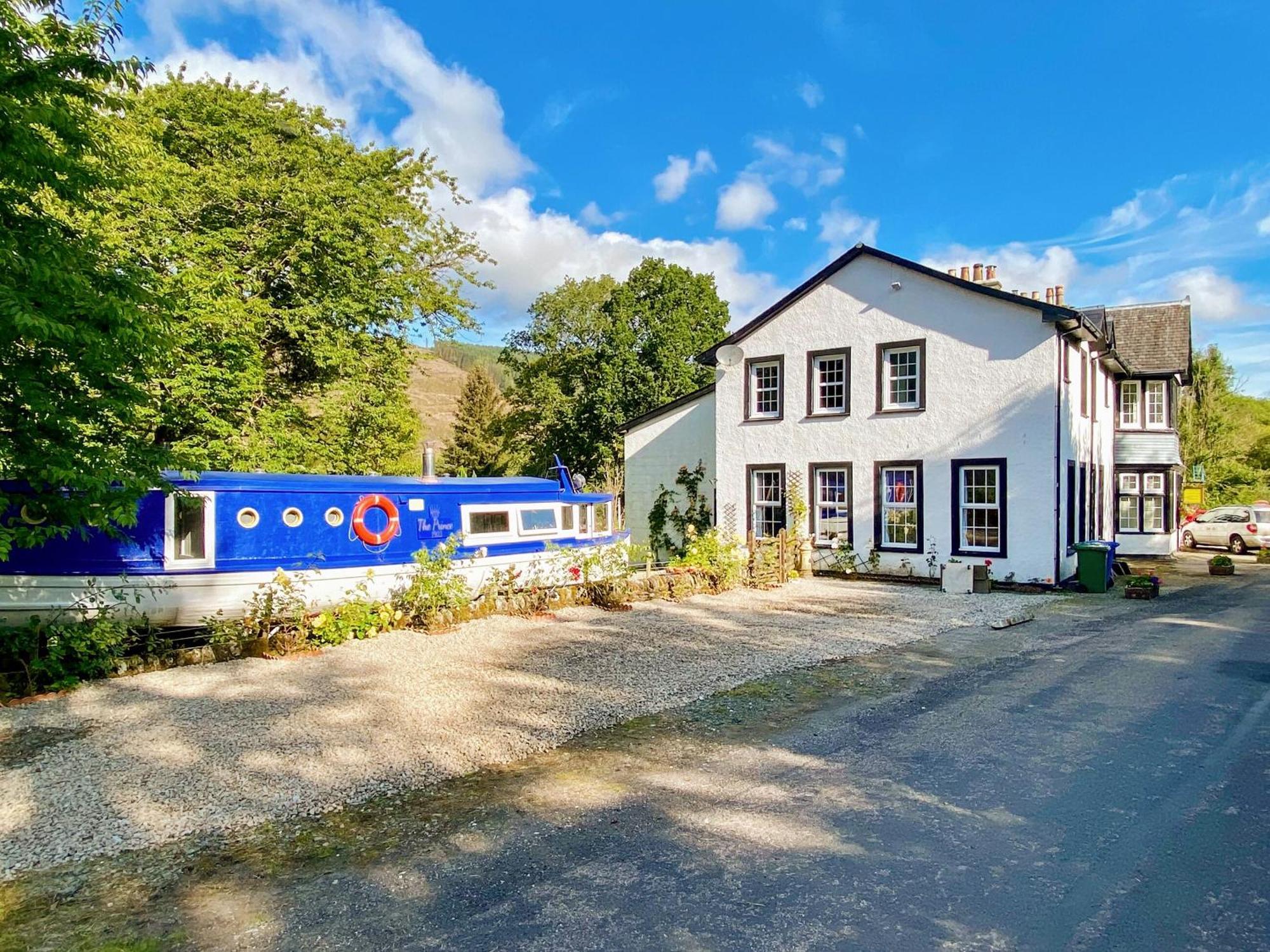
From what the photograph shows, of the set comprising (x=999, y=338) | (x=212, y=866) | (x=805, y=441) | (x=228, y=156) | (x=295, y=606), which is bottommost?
(x=212, y=866)

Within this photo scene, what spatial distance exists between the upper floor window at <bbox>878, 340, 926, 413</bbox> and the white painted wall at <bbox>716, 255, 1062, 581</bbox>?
6.6 inches

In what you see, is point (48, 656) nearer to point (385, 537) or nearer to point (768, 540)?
point (385, 537)

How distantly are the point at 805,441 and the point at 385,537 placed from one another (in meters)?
11.4

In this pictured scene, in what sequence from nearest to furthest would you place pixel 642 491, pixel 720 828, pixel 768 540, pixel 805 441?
pixel 720 828 < pixel 768 540 < pixel 805 441 < pixel 642 491

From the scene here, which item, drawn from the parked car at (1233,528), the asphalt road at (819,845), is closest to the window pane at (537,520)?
the asphalt road at (819,845)

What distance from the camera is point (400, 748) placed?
6.45 meters

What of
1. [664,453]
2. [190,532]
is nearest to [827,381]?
[664,453]

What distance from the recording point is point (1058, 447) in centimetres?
1619

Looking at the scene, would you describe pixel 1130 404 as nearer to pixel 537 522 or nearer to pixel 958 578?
pixel 958 578

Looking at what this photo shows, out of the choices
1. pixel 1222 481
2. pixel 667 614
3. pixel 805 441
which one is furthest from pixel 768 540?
pixel 1222 481

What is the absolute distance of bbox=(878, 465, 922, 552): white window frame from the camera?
17891 millimetres

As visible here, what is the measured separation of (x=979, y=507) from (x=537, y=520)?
10.1 meters

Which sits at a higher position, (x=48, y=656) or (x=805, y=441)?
(x=805, y=441)

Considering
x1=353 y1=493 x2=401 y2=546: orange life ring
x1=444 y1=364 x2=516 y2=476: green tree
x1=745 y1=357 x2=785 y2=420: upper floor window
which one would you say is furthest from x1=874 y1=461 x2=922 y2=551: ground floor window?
x1=444 y1=364 x2=516 y2=476: green tree
